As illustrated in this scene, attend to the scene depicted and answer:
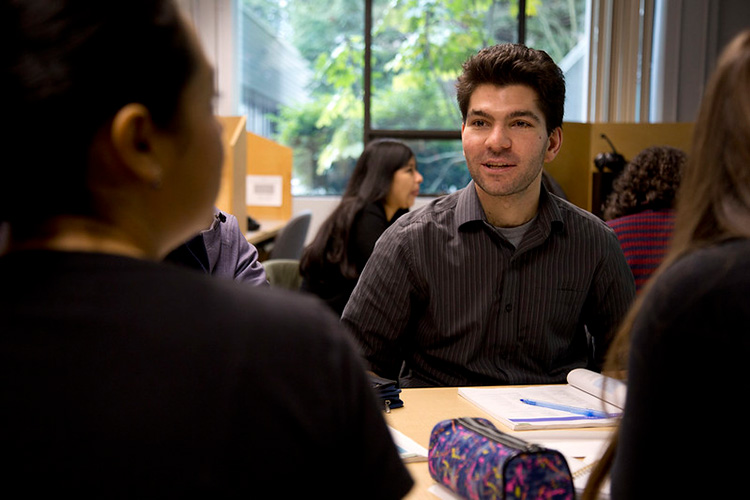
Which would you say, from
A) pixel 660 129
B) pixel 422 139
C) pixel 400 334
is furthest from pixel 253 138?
pixel 400 334

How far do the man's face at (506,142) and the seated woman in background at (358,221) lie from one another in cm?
137

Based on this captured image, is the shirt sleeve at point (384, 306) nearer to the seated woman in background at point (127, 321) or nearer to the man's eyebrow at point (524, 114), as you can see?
the man's eyebrow at point (524, 114)

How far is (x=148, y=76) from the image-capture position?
1.72 feet

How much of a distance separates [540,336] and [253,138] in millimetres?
3911

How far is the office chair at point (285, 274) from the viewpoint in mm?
2986

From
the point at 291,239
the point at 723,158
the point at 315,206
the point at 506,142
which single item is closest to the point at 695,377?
the point at 723,158

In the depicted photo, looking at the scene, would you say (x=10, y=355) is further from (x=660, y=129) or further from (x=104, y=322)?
(x=660, y=129)

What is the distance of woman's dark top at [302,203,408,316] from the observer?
121 inches

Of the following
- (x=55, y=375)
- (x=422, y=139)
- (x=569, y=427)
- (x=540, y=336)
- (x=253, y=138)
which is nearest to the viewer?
(x=55, y=375)

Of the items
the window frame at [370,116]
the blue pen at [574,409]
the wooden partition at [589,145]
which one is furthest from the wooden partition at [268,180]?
the blue pen at [574,409]

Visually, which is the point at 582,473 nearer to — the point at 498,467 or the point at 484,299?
the point at 498,467

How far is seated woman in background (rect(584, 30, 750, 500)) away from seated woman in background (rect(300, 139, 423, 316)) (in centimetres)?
236

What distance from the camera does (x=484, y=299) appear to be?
1700 millimetres

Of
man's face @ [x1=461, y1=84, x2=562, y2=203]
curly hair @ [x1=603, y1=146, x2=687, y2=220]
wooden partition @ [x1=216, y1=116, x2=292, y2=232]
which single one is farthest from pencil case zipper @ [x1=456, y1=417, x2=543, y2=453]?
wooden partition @ [x1=216, y1=116, x2=292, y2=232]
